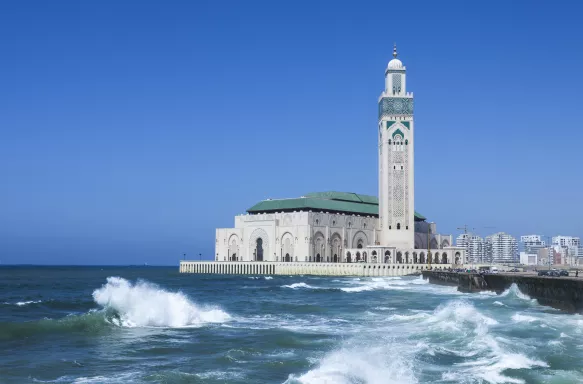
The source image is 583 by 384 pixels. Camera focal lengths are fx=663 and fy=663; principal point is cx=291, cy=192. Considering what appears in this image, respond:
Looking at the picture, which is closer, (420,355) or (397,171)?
(420,355)

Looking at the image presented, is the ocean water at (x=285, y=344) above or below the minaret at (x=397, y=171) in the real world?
below

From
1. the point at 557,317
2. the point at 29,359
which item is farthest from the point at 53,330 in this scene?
the point at 557,317

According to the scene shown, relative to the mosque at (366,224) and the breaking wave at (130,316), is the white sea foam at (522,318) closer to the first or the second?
the breaking wave at (130,316)

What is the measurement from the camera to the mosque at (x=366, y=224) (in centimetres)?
12062

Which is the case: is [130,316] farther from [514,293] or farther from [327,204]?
[327,204]

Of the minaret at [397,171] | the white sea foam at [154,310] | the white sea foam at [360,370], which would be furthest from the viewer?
the minaret at [397,171]

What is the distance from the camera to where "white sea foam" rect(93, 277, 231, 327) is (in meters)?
36.2

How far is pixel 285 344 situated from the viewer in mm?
27797

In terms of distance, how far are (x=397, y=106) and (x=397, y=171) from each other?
11900 mm

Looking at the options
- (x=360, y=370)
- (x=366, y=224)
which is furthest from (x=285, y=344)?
(x=366, y=224)

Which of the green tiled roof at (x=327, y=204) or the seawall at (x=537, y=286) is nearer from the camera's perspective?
the seawall at (x=537, y=286)

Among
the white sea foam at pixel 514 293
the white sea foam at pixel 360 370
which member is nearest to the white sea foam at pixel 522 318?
the white sea foam at pixel 360 370

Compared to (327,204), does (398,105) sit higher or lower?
higher

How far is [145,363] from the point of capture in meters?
23.5
